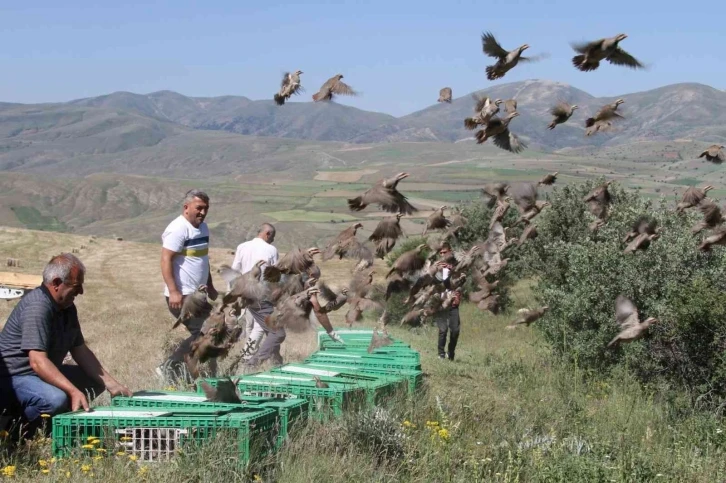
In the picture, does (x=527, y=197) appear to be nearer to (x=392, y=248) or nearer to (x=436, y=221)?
(x=436, y=221)

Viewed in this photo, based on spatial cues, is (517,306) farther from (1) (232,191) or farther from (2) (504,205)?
(1) (232,191)

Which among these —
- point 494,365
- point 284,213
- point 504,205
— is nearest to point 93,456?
point 504,205

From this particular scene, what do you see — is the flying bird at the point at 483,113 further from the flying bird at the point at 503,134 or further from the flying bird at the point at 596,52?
the flying bird at the point at 596,52

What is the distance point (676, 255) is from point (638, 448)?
26.1 feet

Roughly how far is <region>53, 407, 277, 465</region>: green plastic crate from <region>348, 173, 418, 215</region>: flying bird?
8.11ft

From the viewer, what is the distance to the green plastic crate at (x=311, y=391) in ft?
22.4

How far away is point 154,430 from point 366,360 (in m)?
3.27

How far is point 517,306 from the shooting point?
27594 millimetres

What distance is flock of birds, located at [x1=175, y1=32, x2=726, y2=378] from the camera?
8211 millimetres

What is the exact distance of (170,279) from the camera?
9117 mm

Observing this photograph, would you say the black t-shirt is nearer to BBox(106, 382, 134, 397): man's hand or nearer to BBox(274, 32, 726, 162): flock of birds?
BBox(106, 382, 134, 397): man's hand

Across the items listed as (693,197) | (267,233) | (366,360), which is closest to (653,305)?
(693,197)

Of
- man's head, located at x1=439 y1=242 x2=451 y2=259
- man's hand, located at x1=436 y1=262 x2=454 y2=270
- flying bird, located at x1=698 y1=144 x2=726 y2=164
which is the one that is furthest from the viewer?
flying bird, located at x1=698 y1=144 x2=726 y2=164

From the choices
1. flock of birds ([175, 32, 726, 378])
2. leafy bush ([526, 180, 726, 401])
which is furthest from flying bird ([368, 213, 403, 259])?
leafy bush ([526, 180, 726, 401])
